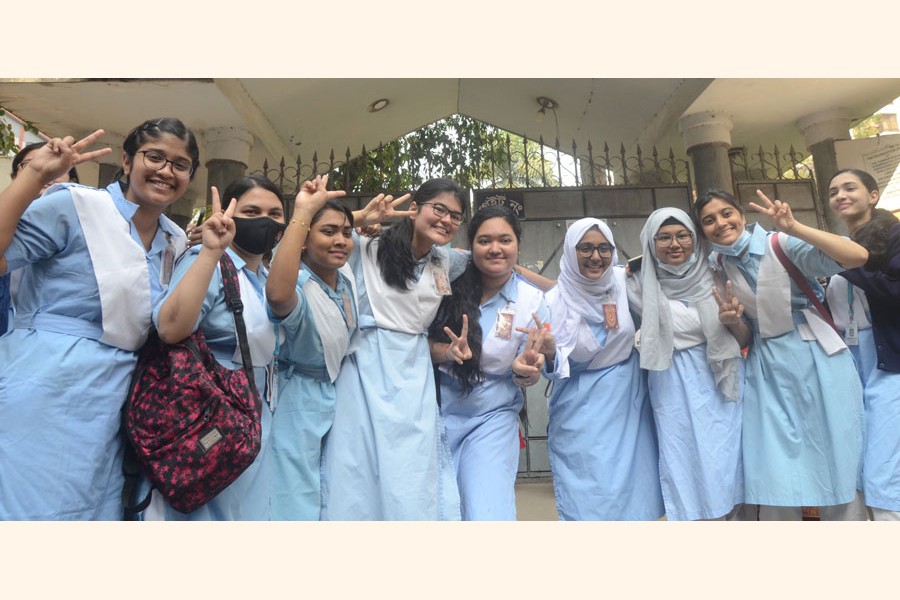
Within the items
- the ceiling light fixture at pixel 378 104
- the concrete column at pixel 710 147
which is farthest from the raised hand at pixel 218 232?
the concrete column at pixel 710 147

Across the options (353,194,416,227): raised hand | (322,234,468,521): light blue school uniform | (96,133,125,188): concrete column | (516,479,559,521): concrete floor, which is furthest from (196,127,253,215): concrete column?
(516,479,559,521): concrete floor

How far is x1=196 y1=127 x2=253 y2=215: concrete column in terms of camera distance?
5.44 m

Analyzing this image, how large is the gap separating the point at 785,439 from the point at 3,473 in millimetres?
2936

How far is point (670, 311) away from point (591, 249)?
477 mm

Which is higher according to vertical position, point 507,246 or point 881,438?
point 507,246

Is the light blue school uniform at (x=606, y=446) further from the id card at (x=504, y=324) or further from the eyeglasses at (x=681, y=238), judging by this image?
the eyeglasses at (x=681, y=238)

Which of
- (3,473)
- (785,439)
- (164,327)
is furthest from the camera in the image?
(785,439)

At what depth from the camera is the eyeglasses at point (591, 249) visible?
2.84 meters

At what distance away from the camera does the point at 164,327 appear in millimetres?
1750

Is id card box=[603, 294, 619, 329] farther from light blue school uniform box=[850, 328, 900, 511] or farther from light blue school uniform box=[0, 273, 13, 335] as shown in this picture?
light blue school uniform box=[0, 273, 13, 335]

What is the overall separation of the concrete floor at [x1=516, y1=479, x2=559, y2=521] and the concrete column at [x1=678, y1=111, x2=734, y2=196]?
3.18m

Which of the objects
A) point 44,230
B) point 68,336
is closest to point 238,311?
point 68,336

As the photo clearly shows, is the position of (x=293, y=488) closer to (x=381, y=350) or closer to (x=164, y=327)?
(x=381, y=350)

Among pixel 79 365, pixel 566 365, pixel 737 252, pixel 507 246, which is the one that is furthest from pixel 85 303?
pixel 737 252
